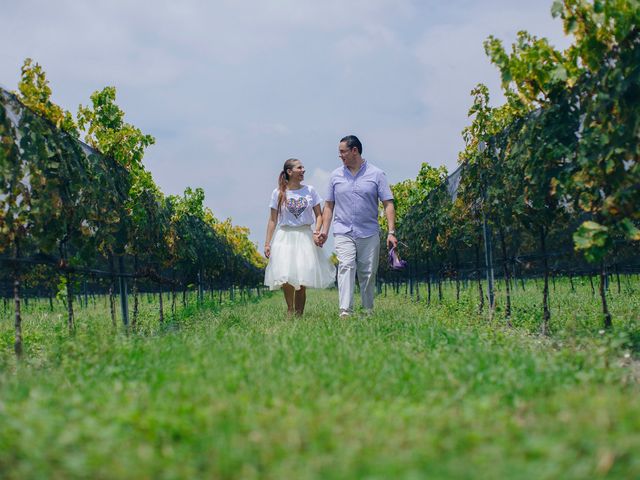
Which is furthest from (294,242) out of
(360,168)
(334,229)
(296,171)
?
(360,168)

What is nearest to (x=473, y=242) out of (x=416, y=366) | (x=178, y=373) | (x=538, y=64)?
(x=538, y=64)

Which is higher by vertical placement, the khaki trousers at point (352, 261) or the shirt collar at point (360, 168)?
the shirt collar at point (360, 168)

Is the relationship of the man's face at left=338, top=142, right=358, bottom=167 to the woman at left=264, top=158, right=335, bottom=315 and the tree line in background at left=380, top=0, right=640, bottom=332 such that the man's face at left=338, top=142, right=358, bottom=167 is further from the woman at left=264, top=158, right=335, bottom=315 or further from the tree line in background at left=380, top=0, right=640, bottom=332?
the tree line in background at left=380, top=0, right=640, bottom=332

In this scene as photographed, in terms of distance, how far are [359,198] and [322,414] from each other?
490 centimetres

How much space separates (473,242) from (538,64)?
5.20 metres

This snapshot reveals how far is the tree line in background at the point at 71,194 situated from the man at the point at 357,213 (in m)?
2.71

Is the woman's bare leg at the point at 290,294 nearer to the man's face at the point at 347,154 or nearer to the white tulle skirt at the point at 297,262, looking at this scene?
the white tulle skirt at the point at 297,262

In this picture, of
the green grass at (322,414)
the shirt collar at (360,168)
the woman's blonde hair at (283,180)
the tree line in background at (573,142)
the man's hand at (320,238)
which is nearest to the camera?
the green grass at (322,414)

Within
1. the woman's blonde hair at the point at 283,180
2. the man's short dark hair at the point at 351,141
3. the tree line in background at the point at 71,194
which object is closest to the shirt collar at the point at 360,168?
the man's short dark hair at the point at 351,141

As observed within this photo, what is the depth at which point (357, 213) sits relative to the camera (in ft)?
23.9

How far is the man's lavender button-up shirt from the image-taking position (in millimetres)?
7293

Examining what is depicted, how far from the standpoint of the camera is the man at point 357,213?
23.8 feet

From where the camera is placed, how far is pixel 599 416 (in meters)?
2.42

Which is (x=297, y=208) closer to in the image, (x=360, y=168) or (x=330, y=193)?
(x=330, y=193)
